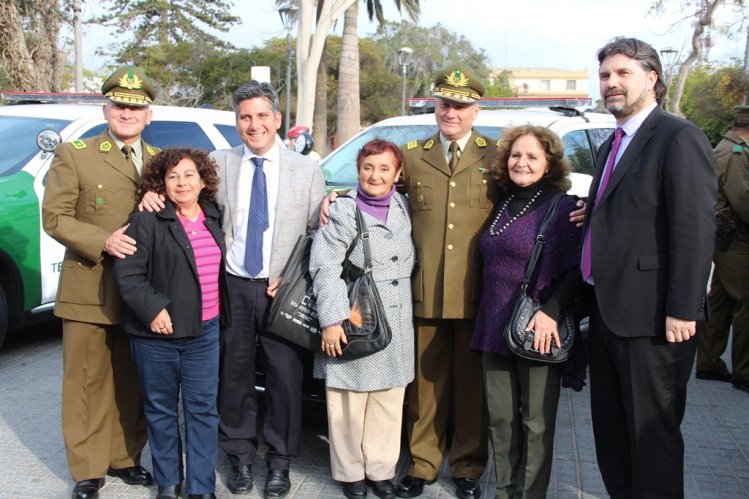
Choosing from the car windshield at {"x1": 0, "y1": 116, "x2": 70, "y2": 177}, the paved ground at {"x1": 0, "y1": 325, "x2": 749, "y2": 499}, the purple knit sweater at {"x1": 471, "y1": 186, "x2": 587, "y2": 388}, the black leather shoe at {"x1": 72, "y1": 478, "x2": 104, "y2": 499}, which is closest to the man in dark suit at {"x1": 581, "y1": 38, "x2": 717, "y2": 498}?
the purple knit sweater at {"x1": 471, "y1": 186, "x2": 587, "y2": 388}

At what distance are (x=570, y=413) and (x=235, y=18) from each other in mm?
37521

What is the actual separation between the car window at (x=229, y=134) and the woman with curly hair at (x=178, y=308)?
3475 mm

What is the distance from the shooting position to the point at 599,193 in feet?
10.1

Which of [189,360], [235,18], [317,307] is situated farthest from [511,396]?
[235,18]

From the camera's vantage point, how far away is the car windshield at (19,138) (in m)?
5.68

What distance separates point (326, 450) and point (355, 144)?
2656mm

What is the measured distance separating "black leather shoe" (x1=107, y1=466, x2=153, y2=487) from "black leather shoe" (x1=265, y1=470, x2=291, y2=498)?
618 mm

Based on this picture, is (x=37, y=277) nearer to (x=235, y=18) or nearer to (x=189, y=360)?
(x=189, y=360)

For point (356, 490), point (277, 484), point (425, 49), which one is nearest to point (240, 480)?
point (277, 484)

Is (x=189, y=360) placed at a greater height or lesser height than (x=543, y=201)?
lesser

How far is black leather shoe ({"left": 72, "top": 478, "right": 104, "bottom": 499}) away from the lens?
11.6 ft

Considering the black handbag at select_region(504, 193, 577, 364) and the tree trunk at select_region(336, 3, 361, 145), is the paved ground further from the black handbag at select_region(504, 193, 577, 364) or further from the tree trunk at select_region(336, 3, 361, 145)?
A: the tree trunk at select_region(336, 3, 361, 145)

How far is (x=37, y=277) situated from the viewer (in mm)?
5684

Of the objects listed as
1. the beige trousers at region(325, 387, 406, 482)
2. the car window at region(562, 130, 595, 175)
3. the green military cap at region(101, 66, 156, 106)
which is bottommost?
the beige trousers at region(325, 387, 406, 482)
